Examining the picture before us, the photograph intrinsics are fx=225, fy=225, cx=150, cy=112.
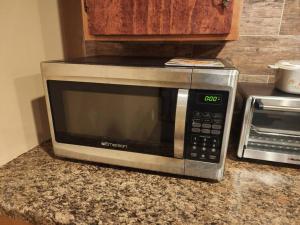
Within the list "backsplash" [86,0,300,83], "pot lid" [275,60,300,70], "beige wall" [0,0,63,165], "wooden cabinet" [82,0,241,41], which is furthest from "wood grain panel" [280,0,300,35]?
"beige wall" [0,0,63,165]

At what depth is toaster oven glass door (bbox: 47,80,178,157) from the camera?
1.95 feet

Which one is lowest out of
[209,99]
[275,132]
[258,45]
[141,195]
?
[141,195]

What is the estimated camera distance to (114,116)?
648 mm

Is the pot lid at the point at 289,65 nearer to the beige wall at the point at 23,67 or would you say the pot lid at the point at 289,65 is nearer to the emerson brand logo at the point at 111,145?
the emerson brand logo at the point at 111,145

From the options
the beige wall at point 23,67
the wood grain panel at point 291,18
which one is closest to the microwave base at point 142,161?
the beige wall at point 23,67

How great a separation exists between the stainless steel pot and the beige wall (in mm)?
793

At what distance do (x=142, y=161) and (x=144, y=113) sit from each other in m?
0.14

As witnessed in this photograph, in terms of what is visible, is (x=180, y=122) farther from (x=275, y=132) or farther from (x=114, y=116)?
(x=275, y=132)

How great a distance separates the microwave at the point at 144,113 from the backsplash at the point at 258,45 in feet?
1.03

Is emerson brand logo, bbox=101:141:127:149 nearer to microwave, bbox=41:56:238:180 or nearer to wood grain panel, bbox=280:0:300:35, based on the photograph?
microwave, bbox=41:56:238:180

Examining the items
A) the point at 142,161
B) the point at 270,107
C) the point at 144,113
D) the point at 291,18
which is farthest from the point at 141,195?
the point at 291,18

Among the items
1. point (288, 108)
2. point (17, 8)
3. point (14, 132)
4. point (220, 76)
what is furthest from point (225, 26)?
point (14, 132)

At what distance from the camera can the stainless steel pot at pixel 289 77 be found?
639 millimetres

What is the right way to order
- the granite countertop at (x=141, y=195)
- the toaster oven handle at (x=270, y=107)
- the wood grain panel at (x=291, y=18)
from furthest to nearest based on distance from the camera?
the wood grain panel at (x=291, y=18), the toaster oven handle at (x=270, y=107), the granite countertop at (x=141, y=195)
